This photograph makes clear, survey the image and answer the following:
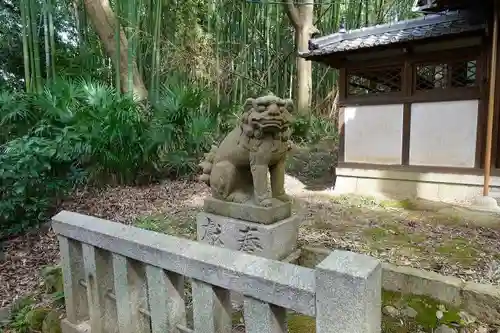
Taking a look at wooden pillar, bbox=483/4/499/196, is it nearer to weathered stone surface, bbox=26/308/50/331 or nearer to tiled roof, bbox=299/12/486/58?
tiled roof, bbox=299/12/486/58

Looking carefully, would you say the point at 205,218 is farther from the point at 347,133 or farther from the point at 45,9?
the point at 45,9

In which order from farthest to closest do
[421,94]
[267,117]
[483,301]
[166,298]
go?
[421,94] < [267,117] < [483,301] < [166,298]

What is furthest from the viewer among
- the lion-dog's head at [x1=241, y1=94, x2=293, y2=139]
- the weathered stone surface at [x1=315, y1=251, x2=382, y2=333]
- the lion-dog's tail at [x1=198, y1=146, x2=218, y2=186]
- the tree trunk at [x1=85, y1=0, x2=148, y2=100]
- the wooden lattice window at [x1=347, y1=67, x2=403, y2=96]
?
the tree trunk at [x1=85, y1=0, x2=148, y2=100]

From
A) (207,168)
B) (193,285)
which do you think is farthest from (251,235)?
(193,285)

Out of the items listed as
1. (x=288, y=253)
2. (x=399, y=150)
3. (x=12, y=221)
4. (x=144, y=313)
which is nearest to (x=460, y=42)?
(x=399, y=150)

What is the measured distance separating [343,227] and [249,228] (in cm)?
144

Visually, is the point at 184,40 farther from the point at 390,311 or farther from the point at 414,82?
the point at 390,311

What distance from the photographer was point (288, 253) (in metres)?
2.54

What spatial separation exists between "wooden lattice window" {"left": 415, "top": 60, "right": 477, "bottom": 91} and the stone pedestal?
386 cm

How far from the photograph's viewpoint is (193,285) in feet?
4.91

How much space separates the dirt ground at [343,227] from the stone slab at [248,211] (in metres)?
0.62

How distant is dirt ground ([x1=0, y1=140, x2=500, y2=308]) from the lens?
2682mm

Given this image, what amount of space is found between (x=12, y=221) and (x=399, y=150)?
5.88 meters

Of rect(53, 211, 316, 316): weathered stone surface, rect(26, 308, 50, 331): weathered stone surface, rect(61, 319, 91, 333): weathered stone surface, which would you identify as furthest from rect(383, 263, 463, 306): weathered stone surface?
rect(26, 308, 50, 331): weathered stone surface
